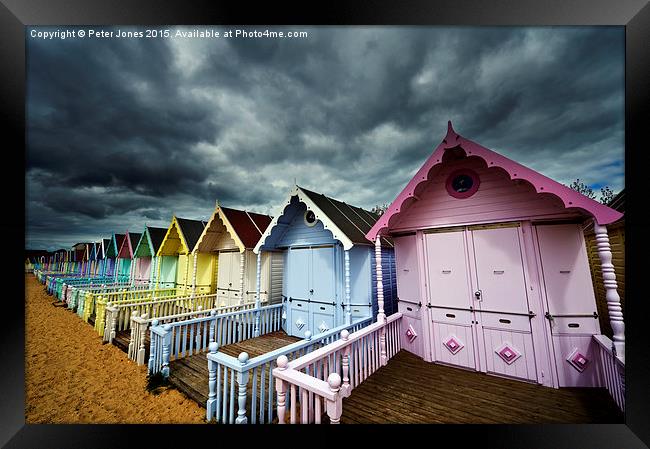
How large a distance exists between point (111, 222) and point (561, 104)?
821 centimetres

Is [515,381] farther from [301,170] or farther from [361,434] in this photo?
[301,170]

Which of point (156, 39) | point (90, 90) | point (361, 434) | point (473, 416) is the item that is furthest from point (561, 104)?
point (90, 90)

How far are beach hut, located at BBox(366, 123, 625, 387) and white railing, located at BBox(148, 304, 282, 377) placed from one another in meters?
4.20

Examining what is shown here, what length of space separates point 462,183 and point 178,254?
12535mm

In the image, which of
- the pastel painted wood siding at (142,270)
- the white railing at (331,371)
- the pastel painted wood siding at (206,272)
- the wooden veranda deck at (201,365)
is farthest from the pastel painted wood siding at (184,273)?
the white railing at (331,371)

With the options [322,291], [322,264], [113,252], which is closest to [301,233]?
[322,264]

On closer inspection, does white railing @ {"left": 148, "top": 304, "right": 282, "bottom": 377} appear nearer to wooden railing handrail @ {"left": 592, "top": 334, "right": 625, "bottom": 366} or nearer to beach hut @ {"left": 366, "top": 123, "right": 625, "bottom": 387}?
beach hut @ {"left": 366, "top": 123, "right": 625, "bottom": 387}

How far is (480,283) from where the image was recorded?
4020mm

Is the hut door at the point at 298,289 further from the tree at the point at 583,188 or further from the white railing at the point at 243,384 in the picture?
the tree at the point at 583,188

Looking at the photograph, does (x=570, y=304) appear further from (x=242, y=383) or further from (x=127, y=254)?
(x=127, y=254)

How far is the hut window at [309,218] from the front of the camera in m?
6.54

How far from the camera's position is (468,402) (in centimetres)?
315

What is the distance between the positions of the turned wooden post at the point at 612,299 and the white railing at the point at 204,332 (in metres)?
6.66

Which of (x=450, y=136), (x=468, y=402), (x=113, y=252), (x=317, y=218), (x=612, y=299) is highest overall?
(x=450, y=136)
